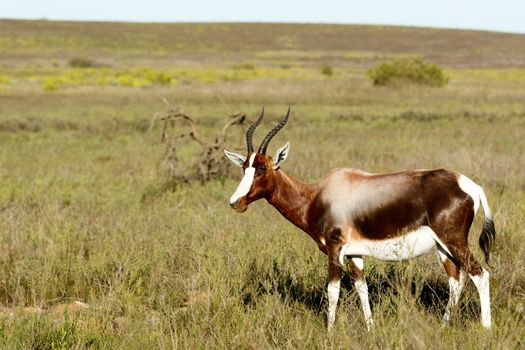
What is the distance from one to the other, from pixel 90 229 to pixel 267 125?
51.5 ft

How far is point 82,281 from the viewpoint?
21.9 feet

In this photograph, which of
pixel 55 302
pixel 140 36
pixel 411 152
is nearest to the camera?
pixel 55 302

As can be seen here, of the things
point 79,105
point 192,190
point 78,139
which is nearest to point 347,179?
point 192,190

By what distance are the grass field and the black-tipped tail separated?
0.86 feet

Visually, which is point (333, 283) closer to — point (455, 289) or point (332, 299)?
point (332, 299)

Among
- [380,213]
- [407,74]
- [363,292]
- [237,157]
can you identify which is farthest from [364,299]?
[407,74]

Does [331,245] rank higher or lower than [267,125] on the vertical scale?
higher

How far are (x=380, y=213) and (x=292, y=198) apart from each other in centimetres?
77

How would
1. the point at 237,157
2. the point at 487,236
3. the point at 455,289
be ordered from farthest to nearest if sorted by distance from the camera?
the point at 237,157 < the point at 455,289 < the point at 487,236

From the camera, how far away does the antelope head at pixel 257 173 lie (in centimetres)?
520

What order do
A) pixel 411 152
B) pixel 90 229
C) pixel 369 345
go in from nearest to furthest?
1. pixel 369 345
2. pixel 90 229
3. pixel 411 152

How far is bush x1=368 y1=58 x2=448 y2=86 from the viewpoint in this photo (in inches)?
1570

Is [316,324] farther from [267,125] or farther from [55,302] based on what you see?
[267,125]

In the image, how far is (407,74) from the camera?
40219mm
